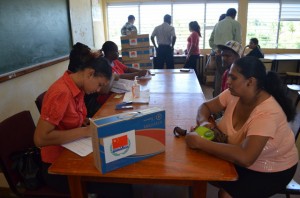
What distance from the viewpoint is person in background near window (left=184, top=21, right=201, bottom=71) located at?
5.20 meters

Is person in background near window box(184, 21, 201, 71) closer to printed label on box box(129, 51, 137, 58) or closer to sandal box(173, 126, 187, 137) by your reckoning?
printed label on box box(129, 51, 137, 58)

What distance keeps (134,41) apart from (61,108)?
325 centimetres

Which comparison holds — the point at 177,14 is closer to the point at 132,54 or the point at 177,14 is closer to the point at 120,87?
the point at 132,54

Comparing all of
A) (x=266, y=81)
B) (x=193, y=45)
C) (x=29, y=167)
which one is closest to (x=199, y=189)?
(x=266, y=81)

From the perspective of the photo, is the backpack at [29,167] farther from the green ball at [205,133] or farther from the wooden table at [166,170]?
the green ball at [205,133]

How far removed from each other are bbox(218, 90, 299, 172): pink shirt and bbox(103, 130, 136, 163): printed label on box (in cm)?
55

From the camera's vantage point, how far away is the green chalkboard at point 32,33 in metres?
2.16

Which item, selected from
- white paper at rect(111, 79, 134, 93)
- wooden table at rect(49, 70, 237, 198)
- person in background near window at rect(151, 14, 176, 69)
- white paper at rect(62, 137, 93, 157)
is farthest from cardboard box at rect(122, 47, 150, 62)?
white paper at rect(62, 137, 93, 157)

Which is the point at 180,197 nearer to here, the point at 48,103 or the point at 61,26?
the point at 48,103

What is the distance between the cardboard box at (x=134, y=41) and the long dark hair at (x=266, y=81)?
3.13m

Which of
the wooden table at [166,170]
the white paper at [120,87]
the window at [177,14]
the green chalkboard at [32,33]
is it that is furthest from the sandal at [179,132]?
the window at [177,14]

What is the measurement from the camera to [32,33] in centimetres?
259

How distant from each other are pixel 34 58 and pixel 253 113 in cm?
234

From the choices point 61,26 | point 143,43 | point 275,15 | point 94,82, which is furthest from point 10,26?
point 275,15
